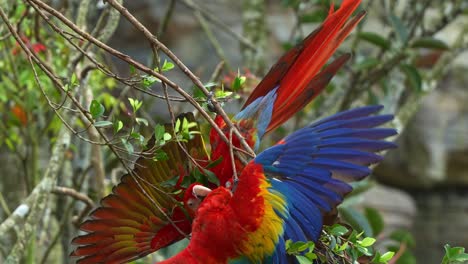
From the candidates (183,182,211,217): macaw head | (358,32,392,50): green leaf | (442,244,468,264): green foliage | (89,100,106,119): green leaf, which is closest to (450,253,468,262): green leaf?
(442,244,468,264): green foliage

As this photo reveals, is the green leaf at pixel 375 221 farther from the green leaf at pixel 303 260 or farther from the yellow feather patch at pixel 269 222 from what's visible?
the green leaf at pixel 303 260

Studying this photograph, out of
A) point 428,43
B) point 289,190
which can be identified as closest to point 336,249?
point 289,190

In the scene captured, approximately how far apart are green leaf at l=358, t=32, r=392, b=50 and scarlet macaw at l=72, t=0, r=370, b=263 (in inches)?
34.2

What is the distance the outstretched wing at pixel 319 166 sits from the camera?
4.12 ft

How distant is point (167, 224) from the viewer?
1571 mm

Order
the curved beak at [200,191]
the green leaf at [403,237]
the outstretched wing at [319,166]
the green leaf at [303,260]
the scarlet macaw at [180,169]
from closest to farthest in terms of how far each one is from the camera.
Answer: the green leaf at [303,260] < the outstretched wing at [319,166] < the curved beak at [200,191] < the scarlet macaw at [180,169] < the green leaf at [403,237]

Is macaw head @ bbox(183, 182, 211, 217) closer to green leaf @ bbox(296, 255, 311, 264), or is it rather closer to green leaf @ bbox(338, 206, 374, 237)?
green leaf @ bbox(296, 255, 311, 264)

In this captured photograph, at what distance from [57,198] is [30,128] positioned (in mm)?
237

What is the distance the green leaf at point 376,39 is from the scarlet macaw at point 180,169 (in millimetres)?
869

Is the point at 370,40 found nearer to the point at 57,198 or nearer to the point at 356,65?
the point at 356,65

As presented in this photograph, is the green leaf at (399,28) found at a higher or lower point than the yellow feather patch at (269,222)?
higher

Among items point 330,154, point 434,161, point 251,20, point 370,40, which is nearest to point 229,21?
point 434,161

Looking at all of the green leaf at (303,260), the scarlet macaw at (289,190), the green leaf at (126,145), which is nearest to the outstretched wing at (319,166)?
the scarlet macaw at (289,190)

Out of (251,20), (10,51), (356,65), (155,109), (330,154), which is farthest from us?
(155,109)
